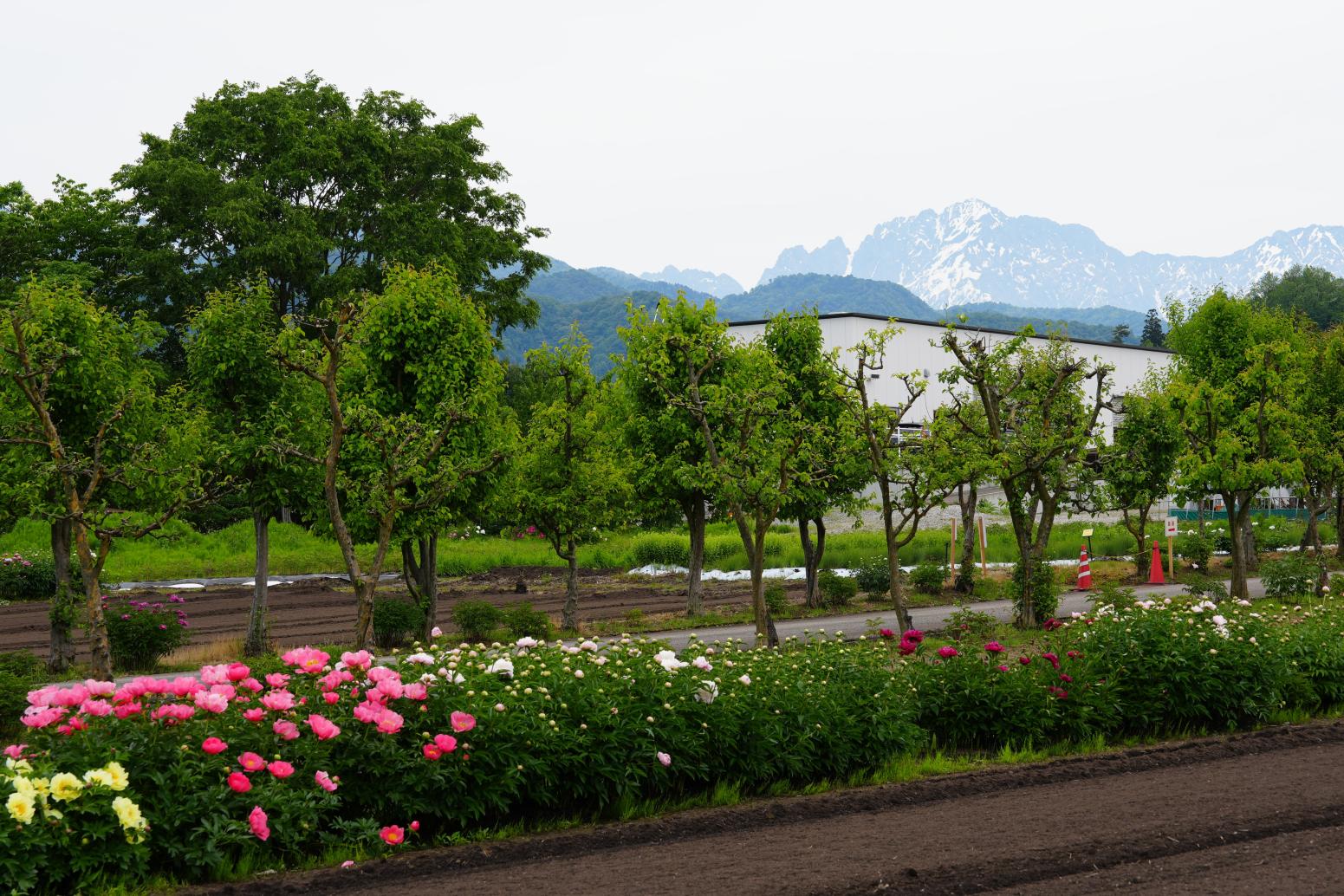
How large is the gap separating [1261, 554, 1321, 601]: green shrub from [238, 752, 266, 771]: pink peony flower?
69.7ft

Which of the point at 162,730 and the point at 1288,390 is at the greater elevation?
the point at 1288,390

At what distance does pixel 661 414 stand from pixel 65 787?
678 inches

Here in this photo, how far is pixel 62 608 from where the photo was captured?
16.5 metres

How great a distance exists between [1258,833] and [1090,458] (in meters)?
37.3

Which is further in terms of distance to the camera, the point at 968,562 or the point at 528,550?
the point at 528,550

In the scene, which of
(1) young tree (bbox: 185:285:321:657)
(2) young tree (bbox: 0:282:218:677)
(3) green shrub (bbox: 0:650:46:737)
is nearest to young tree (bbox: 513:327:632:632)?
(1) young tree (bbox: 185:285:321:657)

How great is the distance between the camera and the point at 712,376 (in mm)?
23562

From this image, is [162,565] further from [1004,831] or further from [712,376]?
[1004,831]

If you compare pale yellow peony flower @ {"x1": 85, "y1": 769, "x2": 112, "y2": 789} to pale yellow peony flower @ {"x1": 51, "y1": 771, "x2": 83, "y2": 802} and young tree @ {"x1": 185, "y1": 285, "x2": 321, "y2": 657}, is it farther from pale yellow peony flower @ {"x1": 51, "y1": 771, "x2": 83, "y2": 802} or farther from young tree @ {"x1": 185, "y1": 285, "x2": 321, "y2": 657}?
young tree @ {"x1": 185, "y1": 285, "x2": 321, "y2": 657}

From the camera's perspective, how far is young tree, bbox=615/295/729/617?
23453 mm

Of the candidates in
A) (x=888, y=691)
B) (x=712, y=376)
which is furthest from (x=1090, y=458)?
(x=888, y=691)

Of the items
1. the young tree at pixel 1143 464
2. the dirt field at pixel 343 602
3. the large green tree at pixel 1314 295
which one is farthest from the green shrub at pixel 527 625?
the large green tree at pixel 1314 295

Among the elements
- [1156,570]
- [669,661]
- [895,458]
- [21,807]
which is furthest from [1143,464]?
[21,807]

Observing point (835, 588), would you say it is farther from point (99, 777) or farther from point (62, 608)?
point (99, 777)
